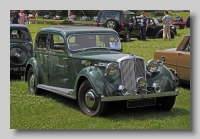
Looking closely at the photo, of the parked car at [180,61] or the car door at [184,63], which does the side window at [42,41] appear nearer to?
the parked car at [180,61]

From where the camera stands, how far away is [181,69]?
888cm

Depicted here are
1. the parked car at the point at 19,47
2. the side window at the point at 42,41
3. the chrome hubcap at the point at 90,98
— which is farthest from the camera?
the parked car at the point at 19,47

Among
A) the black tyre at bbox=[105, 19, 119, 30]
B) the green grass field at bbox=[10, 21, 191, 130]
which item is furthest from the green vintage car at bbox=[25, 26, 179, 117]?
the black tyre at bbox=[105, 19, 119, 30]

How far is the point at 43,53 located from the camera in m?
8.45

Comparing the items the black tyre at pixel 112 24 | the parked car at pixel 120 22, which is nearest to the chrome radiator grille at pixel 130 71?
the parked car at pixel 120 22

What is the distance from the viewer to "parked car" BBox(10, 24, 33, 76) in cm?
991

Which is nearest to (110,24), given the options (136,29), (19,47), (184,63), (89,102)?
(136,29)

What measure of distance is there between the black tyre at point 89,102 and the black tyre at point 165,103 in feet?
Answer: 3.85

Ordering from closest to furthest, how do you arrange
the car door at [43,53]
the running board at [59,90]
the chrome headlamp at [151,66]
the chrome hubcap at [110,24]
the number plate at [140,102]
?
the number plate at [140,102] → the chrome headlamp at [151,66] → the running board at [59,90] → the car door at [43,53] → the chrome hubcap at [110,24]

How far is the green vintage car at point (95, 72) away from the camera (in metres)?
6.66

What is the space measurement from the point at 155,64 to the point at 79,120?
166cm

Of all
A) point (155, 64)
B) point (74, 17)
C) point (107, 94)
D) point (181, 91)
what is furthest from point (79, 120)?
point (181, 91)

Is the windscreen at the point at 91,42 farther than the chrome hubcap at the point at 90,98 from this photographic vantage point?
Yes

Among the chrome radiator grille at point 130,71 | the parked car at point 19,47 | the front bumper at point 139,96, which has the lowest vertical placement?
the front bumper at point 139,96
